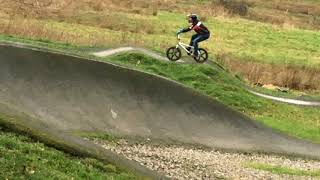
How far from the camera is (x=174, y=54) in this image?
32500 mm

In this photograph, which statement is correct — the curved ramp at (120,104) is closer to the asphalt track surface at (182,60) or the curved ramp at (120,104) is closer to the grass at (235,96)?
the grass at (235,96)

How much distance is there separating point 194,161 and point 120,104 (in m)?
4.09

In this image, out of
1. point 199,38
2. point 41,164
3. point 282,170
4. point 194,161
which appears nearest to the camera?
point 41,164

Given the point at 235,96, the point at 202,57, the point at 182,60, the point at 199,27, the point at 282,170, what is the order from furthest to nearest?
1. the point at 182,60
2. the point at 202,57
3. the point at 199,27
4. the point at 235,96
5. the point at 282,170

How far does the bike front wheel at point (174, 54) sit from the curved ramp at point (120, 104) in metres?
8.15

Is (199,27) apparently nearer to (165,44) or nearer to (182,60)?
(182,60)

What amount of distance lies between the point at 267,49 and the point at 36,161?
135 feet

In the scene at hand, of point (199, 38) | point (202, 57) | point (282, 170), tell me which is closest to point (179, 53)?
point (202, 57)

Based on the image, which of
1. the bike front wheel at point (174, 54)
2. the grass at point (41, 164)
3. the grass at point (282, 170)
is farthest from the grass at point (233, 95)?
the grass at point (41, 164)

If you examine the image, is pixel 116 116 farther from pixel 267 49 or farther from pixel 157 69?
pixel 267 49

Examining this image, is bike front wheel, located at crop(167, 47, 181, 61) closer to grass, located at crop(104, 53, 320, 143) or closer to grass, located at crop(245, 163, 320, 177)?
grass, located at crop(104, 53, 320, 143)

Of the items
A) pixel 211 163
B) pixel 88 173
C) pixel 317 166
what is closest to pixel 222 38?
pixel 317 166

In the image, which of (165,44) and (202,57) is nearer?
(202,57)

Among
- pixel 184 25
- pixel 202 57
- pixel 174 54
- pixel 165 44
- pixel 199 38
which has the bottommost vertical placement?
pixel 184 25
